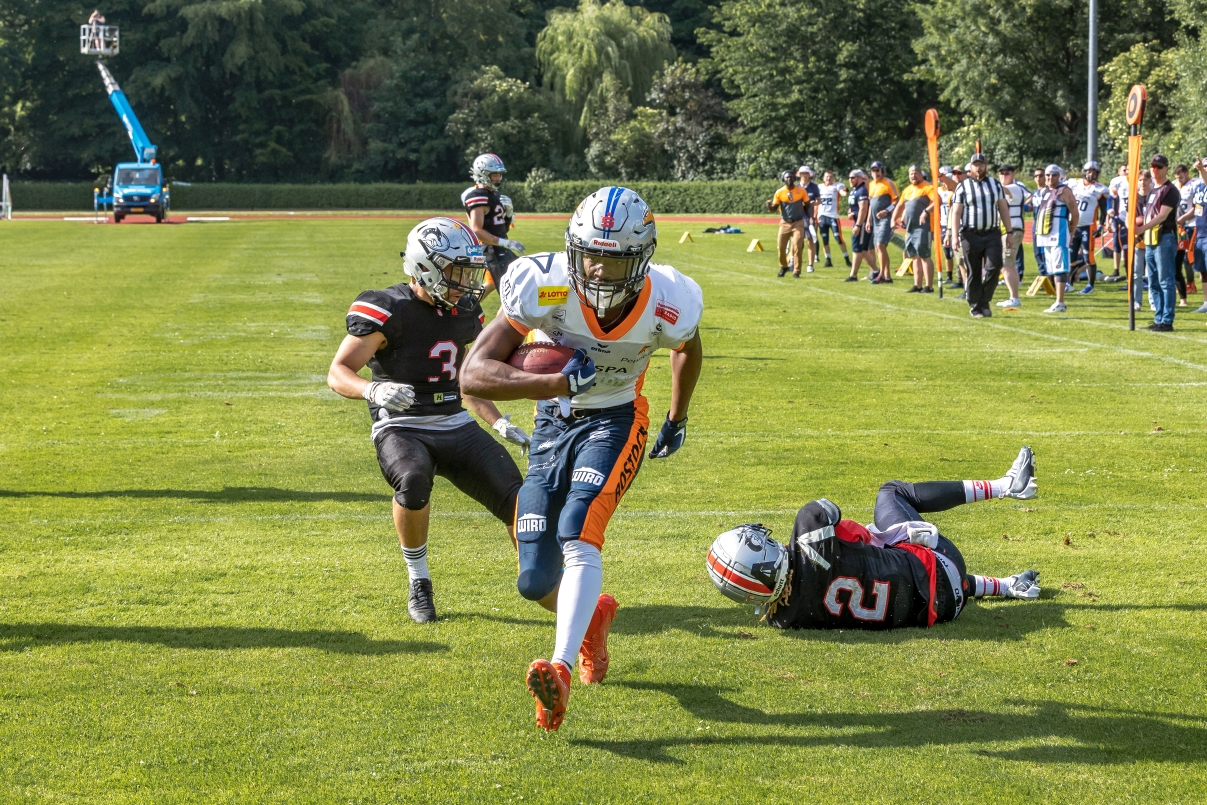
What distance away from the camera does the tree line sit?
1838 inches

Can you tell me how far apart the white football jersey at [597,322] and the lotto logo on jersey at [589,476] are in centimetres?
35

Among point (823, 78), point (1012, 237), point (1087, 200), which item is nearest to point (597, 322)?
point (1012, 237)

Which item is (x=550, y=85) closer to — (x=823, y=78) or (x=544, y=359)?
(x=823, y=78)

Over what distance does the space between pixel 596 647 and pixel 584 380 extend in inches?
43.4

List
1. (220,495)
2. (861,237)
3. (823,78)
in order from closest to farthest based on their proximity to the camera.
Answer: (220,495), (861,237), (823,78)

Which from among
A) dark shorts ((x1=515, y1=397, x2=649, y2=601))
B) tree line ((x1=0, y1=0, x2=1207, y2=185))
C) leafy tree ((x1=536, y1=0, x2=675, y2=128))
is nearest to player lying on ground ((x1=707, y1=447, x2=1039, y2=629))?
dark shorts ((x1=515, y1=397, x2=649, y2=601))

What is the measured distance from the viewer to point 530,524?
489 cm

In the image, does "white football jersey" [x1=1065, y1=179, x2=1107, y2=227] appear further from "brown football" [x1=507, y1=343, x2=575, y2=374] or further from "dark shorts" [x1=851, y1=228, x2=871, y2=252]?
"brown football" [x1=507, y1=343, x2=575, y2=374]

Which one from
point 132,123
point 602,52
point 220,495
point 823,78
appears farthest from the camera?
point 602,52

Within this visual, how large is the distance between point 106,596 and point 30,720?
1.53 meters

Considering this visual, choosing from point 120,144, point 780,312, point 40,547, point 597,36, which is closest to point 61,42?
point 120,144

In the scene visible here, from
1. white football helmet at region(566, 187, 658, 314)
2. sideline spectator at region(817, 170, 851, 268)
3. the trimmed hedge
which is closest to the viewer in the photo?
white football helmet at region(566, 187, 658, 314)

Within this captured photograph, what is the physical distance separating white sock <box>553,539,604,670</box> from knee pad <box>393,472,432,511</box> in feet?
3.84

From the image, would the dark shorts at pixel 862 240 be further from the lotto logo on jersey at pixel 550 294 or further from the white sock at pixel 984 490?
the lotto logo on jersey at pixel 550 294
